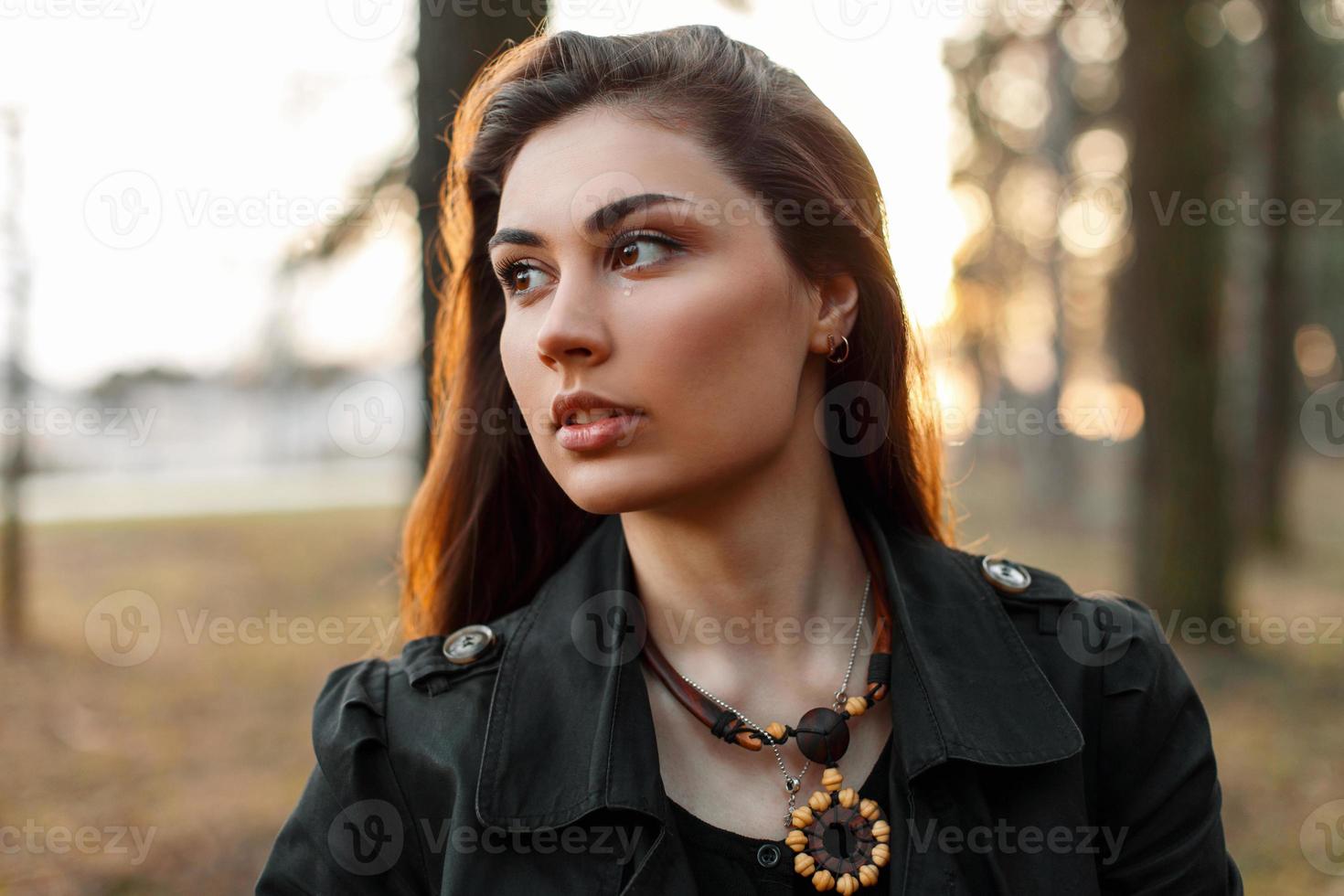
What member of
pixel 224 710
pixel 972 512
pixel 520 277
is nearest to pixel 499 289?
pixel 520 277

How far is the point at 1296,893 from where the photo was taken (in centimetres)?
505

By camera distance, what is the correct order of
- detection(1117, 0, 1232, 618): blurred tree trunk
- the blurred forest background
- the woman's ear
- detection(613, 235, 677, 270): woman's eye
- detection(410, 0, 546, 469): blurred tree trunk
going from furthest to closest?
detection(1117, 0, 1232, 618): blurred tree trunk, the blurred forest background, detection(410, 0, 546, 469): blurred tree trunk, the woman's ear, detection(613, 235, 677, 270): woman's eye

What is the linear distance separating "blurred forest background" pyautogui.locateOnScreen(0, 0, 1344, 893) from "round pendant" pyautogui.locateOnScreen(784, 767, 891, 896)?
4.12 feet

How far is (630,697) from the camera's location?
2.39m

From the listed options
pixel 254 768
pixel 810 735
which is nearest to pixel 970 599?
pixel 810 735

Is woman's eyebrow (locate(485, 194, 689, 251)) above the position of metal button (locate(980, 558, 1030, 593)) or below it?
above

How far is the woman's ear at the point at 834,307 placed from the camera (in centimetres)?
262

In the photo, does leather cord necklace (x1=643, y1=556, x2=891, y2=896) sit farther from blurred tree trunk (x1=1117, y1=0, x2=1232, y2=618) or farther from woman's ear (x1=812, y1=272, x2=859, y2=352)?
blurred tree trunk (x1=1117, y1=0, x2=1232, y2=618)

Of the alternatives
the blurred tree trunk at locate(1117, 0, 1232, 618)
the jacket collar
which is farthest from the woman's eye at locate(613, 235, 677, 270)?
the blurred tree trunk at locate(1117, 0, 1232, 618)

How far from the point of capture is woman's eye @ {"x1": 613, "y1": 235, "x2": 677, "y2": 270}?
232cm

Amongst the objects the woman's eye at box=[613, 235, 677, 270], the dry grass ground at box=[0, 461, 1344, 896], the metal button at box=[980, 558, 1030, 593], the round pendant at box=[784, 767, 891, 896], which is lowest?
the dry grass ground at box=[0, 461, 1344, 896]

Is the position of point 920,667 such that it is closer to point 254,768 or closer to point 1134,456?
point 254,768

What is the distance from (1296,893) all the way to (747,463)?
4.30 metres

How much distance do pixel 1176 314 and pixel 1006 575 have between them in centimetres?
606
